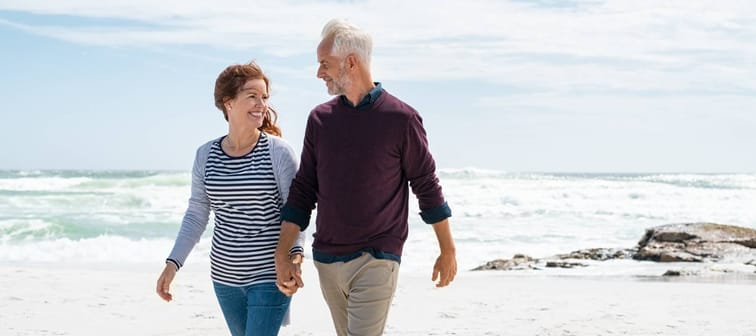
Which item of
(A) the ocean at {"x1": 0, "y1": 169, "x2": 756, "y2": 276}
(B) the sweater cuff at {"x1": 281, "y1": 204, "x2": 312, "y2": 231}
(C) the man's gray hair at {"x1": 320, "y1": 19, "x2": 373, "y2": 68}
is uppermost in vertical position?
(C) the man's gray hair at {"x1": 320, "y1": 19, "x2": 373, "y2": 68}

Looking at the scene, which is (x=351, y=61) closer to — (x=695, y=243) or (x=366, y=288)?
(x=366, y=288)

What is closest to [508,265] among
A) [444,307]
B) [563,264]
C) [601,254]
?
[563,264]

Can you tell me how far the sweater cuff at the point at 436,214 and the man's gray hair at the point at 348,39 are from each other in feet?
1.83

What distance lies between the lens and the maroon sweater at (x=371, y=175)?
10.0ft

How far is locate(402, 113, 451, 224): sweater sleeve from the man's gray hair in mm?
293

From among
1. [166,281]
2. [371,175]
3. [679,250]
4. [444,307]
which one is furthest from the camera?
[679,250]

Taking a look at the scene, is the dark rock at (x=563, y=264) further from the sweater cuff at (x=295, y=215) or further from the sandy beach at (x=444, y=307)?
the sweater cuff at (x=295, y=215)

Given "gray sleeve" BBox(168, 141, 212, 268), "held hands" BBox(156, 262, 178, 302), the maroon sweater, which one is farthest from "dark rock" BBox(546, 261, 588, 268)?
the maroon sweater

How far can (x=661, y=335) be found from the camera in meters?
6.87

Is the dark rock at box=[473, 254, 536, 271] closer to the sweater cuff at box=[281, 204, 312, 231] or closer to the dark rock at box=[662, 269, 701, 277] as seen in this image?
the dark rock at box=[662, 269, 701, 277]

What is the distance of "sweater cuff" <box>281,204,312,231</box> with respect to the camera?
3.20 metres

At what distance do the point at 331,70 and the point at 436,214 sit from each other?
0.63 meters

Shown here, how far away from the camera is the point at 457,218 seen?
78.8 ft

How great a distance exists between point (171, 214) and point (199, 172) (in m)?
20.4
